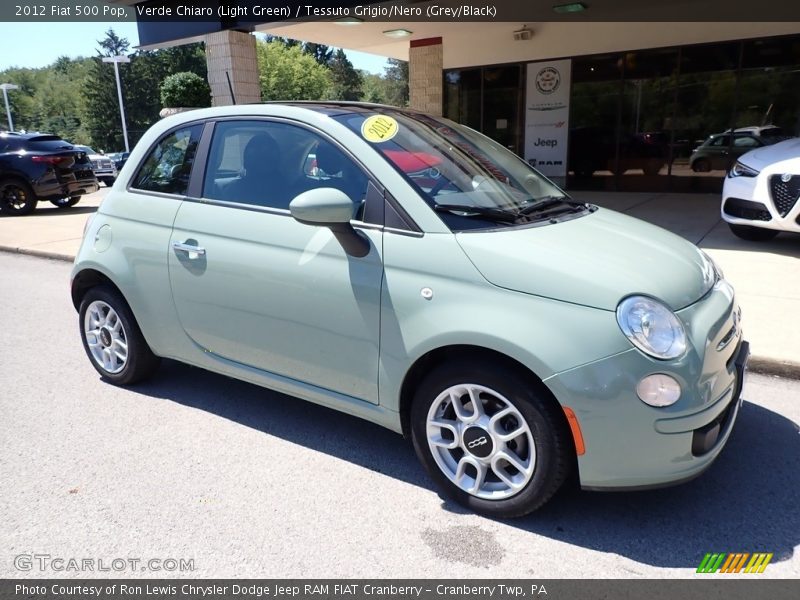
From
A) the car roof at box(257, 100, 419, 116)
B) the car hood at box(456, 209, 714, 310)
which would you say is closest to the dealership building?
the car roof at box(257, 100, 419, 116)

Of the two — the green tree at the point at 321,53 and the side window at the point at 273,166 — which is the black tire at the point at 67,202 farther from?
the green tree at the point at 321,53

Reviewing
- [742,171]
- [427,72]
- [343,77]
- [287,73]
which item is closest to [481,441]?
[742,171]

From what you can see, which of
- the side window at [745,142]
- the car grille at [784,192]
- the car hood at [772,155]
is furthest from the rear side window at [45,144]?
the side window at [745,142]

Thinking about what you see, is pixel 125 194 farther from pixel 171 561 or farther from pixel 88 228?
pixel 171 561

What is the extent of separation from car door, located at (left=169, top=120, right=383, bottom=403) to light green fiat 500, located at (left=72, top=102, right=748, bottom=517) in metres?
0.01

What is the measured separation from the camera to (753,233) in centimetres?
768

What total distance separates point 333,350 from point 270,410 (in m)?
1.09

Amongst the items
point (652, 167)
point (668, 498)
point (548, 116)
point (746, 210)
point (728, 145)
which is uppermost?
point (548, 116)

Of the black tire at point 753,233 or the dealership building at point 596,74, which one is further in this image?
the dealership building at point 596,74

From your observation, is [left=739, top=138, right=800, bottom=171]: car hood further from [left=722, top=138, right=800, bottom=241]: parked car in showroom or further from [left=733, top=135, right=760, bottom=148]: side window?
[left=733, top=135, right=760, bottom=148]: side window

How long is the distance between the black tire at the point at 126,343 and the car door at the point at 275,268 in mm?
609

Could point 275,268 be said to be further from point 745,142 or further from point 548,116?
point 548,116

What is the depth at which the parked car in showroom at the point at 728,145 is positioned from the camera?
12.3m

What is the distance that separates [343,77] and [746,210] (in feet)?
318
